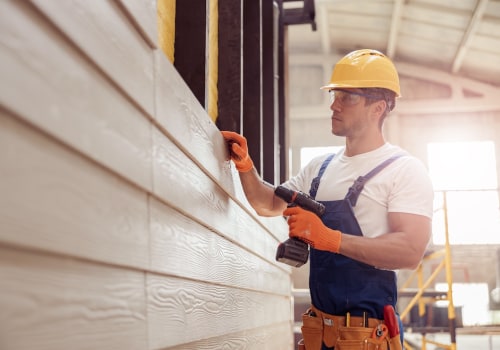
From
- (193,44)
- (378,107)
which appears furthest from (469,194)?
(193,44)

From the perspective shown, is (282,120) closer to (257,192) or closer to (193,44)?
(257,192)

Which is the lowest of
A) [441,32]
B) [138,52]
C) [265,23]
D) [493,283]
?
[493,283]

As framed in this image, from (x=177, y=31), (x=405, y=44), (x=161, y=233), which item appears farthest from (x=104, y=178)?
(x=405, y=44)

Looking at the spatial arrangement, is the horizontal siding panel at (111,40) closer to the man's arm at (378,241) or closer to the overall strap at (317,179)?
the man's arm at (378,241)

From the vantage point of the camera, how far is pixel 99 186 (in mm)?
1256

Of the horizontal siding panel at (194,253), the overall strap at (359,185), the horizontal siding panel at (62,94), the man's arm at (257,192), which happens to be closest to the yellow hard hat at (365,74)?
the overall strap at (359,185)

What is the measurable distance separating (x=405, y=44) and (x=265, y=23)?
30.1 ft

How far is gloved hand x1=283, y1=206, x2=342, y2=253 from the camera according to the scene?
8.18ft

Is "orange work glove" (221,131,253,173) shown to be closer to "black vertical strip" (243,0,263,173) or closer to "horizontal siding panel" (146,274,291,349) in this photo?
"horizontal siding panel" (146,274,291,349)

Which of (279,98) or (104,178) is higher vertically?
(279,98)

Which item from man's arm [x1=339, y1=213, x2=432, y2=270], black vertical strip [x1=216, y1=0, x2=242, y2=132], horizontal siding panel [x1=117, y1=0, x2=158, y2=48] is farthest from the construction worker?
horizontal siding panel [x1=117, y1=0, x2=158, y2=48]

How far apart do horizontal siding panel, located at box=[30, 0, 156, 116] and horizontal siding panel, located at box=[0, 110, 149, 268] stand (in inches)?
8.8

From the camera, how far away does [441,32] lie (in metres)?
12.4

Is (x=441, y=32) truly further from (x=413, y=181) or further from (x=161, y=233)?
(x=161, y=233)
